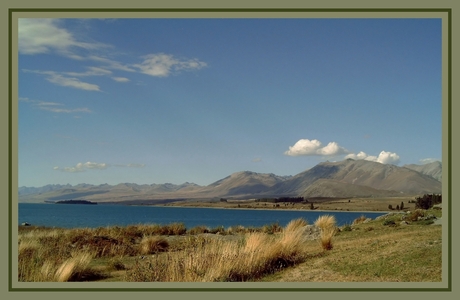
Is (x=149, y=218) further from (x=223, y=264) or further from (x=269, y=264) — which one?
(x=223, y=264)

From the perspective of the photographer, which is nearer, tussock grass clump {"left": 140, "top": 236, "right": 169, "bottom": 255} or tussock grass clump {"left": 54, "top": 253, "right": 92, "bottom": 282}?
tussock grass clump {"left": 54, "top": 253, "right": 92, "bottom": 282}

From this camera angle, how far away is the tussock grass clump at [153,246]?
57.9 ft

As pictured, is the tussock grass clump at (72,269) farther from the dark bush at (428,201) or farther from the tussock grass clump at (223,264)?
the dark bush at (428,201)

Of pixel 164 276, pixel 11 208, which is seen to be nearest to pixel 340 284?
pixel 164 276

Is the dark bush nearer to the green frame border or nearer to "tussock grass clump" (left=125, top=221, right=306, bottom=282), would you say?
"tussock grass clump" (left=125, top=221, right=306, bottom=282)

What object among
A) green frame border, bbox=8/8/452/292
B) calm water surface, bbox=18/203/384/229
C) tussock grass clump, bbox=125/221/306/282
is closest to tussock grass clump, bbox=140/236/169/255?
tussock grass clump, bbox=125/221/306/282

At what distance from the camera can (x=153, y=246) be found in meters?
18.2

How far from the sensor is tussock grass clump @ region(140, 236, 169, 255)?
1764cm

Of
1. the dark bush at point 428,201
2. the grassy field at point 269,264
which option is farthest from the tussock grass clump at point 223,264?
the dark bush at point 428,201

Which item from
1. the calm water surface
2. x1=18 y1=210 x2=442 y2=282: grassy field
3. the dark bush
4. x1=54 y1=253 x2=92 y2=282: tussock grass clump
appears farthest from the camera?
the calm water surface
